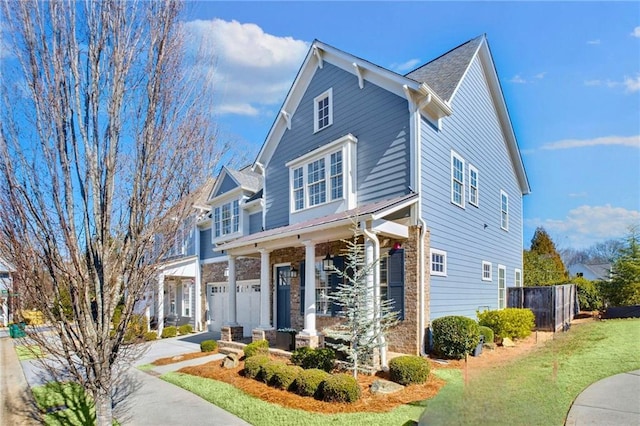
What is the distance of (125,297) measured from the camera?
4.63 m

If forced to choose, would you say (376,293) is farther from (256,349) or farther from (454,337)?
(256,349)

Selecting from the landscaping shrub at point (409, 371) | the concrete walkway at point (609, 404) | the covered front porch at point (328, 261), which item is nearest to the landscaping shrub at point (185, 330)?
the covered front porch at point (328, 261)

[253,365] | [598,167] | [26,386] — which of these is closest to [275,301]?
[253,365]

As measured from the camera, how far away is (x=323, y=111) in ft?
45.3

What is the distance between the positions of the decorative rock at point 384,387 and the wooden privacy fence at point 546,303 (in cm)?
865

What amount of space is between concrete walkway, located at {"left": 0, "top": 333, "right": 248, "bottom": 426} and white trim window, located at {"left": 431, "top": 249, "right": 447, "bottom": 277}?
6.56 m

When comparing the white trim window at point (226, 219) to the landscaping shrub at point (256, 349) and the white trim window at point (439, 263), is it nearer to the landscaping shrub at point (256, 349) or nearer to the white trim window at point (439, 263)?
the landscaping shrub at point (256, 349)

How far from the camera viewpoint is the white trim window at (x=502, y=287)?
1593 cm

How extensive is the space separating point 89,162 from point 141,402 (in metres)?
5.65

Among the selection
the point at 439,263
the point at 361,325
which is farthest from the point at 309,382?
the point at 439,263

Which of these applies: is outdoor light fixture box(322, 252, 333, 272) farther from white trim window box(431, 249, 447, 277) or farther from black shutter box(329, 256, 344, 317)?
white trim window box(431, 249, 447, 277)

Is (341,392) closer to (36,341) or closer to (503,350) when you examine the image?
(36,341)

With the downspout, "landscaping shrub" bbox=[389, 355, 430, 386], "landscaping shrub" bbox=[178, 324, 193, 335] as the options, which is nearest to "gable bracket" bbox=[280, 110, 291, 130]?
the downspout

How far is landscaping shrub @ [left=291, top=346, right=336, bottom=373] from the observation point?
9.12 m
